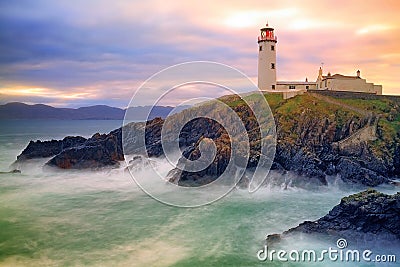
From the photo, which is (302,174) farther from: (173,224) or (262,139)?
(173,224)

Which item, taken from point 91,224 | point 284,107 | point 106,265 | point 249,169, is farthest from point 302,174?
point 106,265

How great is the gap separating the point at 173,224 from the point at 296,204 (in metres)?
6.62

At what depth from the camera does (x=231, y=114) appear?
106ft

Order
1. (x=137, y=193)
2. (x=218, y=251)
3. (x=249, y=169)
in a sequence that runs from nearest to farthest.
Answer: (x=218, y=251)
(x=137, y=193)
(x=249, y=169)

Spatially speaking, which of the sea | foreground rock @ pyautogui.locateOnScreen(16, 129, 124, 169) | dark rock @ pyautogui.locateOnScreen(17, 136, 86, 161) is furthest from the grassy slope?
dark rock @ pyautogui.locateOnScreen(17, 136, 86, 161)

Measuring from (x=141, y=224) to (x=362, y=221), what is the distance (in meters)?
9.00

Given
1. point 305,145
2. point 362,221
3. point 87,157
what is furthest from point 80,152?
point 362,221

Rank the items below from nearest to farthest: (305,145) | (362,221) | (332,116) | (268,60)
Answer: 1. (362,221)
2. (305,145)
3. (332,116)
4. (268,60)

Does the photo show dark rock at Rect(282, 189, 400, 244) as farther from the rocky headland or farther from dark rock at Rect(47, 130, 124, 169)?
dark rock at Rect(47, 130, 124, 169)

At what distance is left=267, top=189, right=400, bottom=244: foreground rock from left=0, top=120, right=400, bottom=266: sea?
495mm

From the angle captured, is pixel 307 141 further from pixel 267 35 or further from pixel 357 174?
pixel 267 35

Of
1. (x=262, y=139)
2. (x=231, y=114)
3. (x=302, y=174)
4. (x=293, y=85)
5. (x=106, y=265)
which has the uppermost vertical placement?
(x=293, y=85)

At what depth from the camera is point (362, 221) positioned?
13.5m

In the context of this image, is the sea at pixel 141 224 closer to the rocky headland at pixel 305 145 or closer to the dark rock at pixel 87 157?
the rocky headland at pixel 305 145
